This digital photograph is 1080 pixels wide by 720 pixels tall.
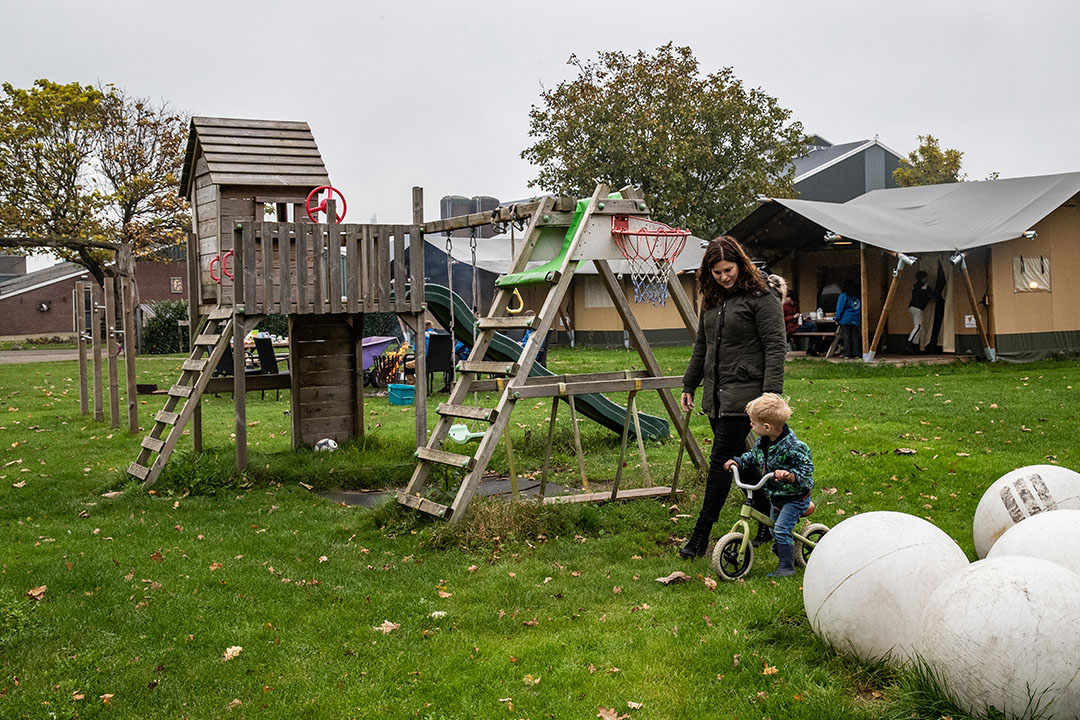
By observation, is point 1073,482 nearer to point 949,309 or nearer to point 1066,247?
point 949,309

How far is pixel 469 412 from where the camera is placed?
7.39 meters

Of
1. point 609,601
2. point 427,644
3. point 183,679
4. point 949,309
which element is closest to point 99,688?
point 183,679

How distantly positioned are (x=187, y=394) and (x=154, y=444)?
1.89ft

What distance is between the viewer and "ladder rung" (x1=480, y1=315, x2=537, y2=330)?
24.8 ft

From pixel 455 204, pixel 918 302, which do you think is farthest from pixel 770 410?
pixel 455 204

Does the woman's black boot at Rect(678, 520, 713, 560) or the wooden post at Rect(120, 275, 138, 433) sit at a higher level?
Answer: the wooden post at Rect(120, 275, 138, 433)

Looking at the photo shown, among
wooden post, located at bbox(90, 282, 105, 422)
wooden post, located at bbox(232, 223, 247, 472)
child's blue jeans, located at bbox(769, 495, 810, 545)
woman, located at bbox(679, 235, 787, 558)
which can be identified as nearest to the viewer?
child's blue jeans, located at bbox(769, 495, 810, 545)

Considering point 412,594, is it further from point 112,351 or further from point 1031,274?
point 1031,274

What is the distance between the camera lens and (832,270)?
24516 mm

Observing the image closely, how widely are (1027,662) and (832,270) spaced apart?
21.9 m

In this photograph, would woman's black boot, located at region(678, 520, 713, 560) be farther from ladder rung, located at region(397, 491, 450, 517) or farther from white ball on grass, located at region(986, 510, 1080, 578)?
white ball on grass, located at region(986, 510, 1080, 578)

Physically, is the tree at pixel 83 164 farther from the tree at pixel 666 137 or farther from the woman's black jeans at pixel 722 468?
the woman's black jeans at pixel 722 468

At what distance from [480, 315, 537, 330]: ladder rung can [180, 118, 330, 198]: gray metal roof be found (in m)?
4.35

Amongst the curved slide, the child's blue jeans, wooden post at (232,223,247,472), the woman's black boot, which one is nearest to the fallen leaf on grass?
the woman's black boot
